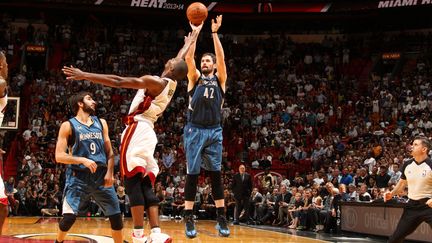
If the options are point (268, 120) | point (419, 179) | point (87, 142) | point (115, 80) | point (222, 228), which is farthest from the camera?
point (268, 120)

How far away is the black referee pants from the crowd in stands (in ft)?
18.2

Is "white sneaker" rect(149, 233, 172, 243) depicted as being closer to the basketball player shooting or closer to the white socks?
the basketball player shooting

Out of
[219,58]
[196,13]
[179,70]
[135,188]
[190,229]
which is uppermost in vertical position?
[196,13]

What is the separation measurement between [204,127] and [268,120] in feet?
51.1

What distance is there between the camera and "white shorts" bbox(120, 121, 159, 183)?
5.68 m

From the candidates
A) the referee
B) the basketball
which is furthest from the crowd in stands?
the basketball

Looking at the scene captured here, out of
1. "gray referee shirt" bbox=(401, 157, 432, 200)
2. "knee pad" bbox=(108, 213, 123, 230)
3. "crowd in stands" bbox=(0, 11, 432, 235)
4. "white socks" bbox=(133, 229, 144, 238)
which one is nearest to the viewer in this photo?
"white socks" bbox=(133, 229, 144, 238)

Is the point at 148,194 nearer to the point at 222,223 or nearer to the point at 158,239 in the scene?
the point at 158,239

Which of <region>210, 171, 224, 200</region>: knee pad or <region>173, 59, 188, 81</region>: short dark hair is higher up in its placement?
<region>173, 59, 188, 81</region>: short dark hair

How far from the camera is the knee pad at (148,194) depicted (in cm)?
573

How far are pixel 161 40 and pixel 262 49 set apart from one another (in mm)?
4674

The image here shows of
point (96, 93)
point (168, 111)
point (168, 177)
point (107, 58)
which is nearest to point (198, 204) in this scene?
point (168, 177)

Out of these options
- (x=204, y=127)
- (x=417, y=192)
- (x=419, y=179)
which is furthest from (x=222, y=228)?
(x=419, y=179)

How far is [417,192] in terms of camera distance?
7.68 metres
